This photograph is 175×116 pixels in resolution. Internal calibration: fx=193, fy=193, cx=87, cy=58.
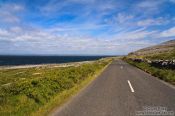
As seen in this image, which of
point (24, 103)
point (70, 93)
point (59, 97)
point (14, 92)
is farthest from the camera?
point (70, 93)

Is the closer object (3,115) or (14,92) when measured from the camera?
(3,115)

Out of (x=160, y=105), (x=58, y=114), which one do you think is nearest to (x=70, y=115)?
(x=58, y=114)

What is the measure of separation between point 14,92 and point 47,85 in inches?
72.4

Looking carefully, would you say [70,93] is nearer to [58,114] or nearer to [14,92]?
[14,92]

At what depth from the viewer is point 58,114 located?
6844mm

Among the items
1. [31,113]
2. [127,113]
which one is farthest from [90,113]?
[31,113]

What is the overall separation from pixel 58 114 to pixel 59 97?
2.44m

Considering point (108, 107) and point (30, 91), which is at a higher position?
point (30, 91)

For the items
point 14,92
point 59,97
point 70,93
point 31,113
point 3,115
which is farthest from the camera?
point 70,93

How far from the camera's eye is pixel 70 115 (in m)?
6.68

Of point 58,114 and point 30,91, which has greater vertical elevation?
point 30,91

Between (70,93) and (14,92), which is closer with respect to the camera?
(14,92)

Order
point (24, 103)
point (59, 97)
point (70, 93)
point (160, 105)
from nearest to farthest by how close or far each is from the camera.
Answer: point (24, 103), point (160, 105), point (59, 97), point (70, 93)

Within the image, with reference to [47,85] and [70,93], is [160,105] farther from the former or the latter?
[47,85]
